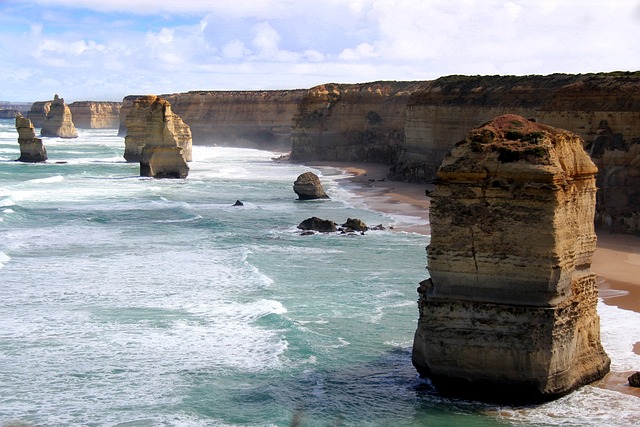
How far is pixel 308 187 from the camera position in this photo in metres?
44.6

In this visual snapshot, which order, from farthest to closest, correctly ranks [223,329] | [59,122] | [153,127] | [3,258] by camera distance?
[59,122] → [153,127] → [3,258] → [223,329]

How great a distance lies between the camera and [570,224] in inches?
572

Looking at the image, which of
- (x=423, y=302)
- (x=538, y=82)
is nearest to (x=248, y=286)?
(x=423, y=302)

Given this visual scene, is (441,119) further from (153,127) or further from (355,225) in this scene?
(355,225)

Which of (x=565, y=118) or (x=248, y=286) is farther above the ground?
(x=565, y=118)

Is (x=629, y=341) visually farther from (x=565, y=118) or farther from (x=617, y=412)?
(x=565, y=118)

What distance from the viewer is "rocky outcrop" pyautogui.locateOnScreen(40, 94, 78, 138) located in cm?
11794

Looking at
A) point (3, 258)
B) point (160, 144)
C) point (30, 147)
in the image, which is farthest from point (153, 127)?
point (3, 258)

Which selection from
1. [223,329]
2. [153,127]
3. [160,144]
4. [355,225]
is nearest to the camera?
[223,329]

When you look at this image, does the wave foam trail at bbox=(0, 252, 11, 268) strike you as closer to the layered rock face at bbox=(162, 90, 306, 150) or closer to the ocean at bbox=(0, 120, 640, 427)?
the ocean at bbox=(0, 120, 640, 427)

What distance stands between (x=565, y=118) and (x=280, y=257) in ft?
45.5

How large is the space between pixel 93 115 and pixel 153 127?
12296 centimetres

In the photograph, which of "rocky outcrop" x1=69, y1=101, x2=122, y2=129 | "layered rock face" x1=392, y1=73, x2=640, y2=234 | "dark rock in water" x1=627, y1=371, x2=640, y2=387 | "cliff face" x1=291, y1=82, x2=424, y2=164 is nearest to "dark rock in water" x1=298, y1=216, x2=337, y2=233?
"layered rock face" x1=392, y1=73, x2=640, y2=234

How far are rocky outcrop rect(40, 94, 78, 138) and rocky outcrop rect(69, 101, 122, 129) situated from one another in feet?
165
